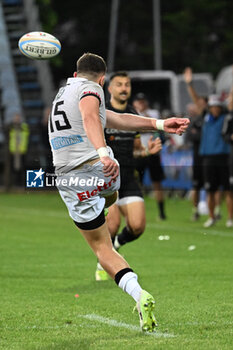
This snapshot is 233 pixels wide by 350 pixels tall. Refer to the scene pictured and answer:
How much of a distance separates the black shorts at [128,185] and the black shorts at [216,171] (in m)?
5.96

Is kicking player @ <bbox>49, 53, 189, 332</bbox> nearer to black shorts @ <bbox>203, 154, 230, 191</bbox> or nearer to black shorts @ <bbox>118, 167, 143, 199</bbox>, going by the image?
black shorts @ <bbox>118, 167, 143, 199</bbox>

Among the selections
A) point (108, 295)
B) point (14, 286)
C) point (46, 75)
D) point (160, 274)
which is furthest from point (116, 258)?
point (46, 75)

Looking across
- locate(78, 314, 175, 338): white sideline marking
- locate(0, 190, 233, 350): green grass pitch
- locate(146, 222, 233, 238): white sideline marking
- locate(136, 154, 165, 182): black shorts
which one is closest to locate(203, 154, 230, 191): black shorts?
locate(0, 190, 233, 350): green grass pitch

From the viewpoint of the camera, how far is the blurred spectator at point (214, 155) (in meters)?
16.7

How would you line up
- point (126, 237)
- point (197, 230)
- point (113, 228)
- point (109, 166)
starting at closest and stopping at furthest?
point (109, 166) → point (113, 228) → point (126, 237) → point (197, 230)

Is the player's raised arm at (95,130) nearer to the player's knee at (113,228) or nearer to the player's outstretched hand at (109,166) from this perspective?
the player's outstretched hand at (109,166)

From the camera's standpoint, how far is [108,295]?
9.05m

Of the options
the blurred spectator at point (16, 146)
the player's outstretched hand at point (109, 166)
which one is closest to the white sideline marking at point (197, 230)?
the player's outstretched hand at point (109, 166)

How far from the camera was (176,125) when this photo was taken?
7.49 meters

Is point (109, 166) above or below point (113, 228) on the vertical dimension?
above

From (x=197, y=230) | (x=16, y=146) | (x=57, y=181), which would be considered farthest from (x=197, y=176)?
(x=16, y=146)

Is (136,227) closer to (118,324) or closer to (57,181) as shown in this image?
(118,324)

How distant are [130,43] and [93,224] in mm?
45283

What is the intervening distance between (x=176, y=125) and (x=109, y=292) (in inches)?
94.8
